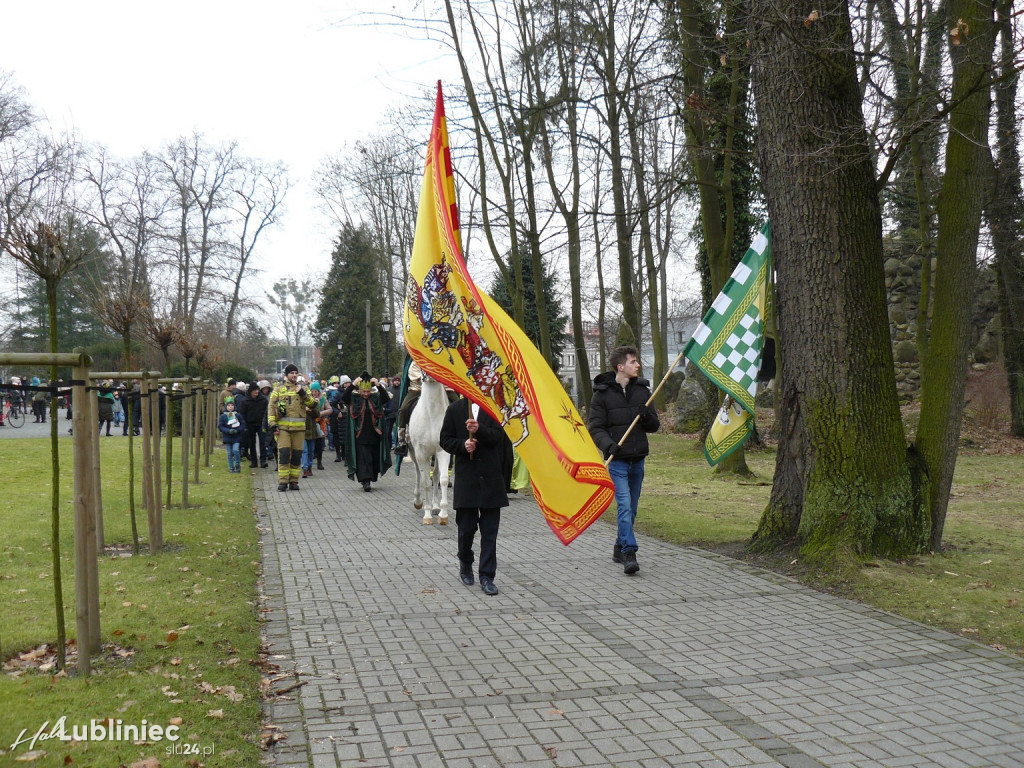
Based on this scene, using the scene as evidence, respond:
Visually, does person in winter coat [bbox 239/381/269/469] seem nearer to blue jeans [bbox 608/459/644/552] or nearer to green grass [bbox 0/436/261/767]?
green grass [bbox 0/436/261/767]

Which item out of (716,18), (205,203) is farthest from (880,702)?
(205,203)

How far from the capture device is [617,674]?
5.77 metres

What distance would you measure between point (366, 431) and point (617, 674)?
11.7 meters

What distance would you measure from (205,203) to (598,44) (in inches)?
1628

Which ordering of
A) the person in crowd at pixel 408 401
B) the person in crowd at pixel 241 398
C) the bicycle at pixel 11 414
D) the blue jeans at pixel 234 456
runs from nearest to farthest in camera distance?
the person in crowd at pixel 408 401 < the blue jeans at pixel 234 456 < the person in crowd at pixel 241 398 < the bicycle at pixel 11 414

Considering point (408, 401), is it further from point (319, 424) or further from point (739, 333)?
point (319, 424)

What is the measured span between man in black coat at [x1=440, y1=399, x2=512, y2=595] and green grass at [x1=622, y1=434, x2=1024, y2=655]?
2809mm

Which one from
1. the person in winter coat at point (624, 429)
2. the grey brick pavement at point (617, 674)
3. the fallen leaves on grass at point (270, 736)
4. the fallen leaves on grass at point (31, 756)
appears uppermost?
the person in winter coat at point (624, 429)

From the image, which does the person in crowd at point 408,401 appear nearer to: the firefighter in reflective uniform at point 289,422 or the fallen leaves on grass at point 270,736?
the firefighter in reflective uniform at point 289,422

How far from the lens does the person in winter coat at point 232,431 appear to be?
789 inches

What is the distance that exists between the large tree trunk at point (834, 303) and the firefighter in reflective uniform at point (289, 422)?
10341mm

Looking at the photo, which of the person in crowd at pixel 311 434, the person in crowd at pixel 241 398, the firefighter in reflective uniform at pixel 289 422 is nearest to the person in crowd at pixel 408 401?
the firefighter in reflective uniform at pixel 289 422

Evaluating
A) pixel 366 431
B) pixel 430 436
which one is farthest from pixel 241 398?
pixel 430 436

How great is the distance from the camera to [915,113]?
8758mm
